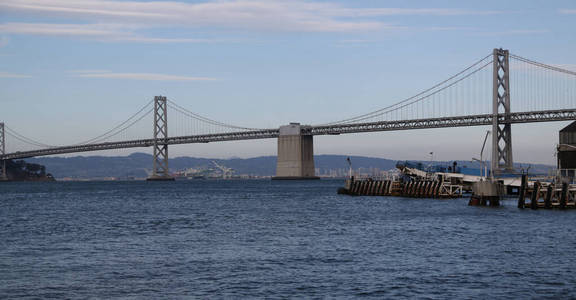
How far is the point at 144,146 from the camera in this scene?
149250 millimetres

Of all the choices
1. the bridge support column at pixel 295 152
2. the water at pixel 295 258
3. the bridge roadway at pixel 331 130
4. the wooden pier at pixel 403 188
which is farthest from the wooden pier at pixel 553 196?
the bridge support column at pixel 295 152

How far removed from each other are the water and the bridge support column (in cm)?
10059

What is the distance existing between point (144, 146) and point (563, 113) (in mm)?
83684

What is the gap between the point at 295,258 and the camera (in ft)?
78.1

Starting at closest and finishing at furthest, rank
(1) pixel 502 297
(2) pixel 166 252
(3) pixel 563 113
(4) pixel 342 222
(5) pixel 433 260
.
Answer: (1) pixel 502 297
(5) pixel 433 260
(2) pixel 166 252
(4) pixel 342 222
(3) pixel 563 113

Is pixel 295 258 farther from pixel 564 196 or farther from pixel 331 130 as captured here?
pixel 331 130

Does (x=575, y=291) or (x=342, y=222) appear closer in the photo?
(x=575, y=291)

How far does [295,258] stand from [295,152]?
118 m

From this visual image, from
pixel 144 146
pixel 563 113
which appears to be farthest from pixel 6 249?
pixel 144 146

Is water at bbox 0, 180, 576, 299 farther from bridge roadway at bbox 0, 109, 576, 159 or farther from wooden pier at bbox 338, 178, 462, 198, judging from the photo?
bridge roadway at bbox 0, 109, 576, 159

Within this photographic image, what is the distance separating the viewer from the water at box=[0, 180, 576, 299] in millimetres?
18312

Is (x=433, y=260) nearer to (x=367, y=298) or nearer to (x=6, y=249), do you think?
(x=367, y=298)

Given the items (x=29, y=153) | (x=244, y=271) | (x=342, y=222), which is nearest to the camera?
(x=244, y=271)

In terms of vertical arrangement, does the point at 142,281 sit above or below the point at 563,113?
below
